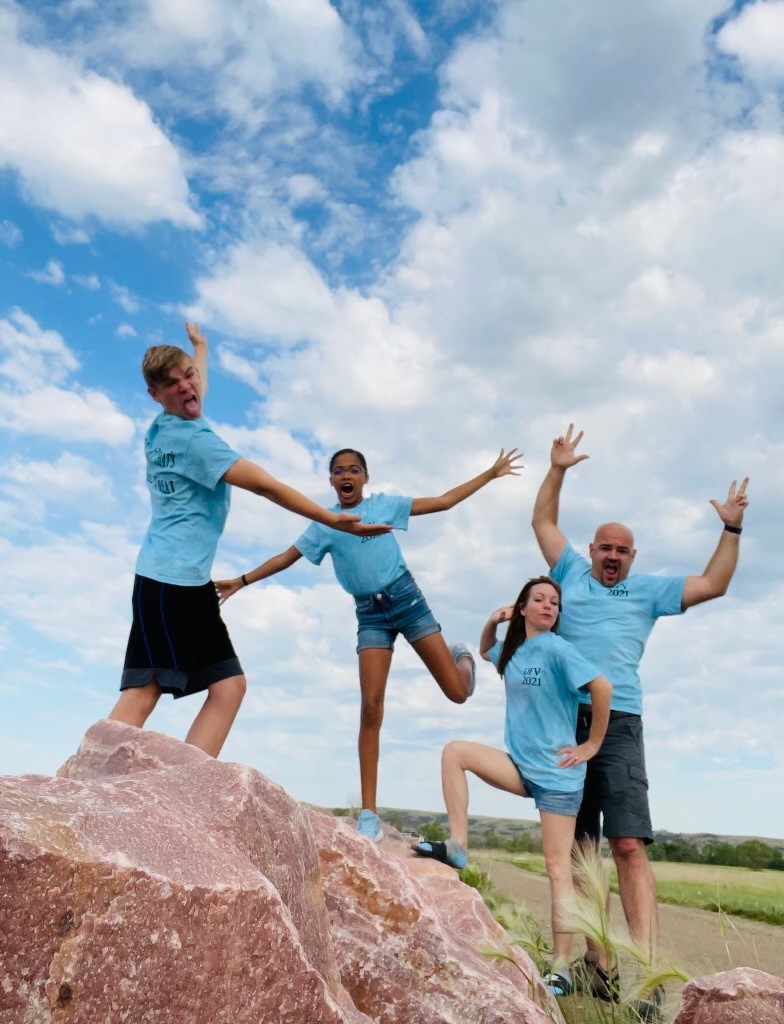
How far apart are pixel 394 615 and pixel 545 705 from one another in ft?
4.61

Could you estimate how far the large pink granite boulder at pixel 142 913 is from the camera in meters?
2.39

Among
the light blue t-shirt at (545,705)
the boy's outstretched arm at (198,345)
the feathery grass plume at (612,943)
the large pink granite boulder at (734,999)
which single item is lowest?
the large pink granite boulder at (734,999)

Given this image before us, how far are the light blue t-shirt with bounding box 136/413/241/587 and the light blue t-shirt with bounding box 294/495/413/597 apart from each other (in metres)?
1.57

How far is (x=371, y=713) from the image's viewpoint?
7293 mm

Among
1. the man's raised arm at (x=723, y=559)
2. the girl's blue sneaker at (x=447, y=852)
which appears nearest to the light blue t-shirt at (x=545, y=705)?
the girl's blue sneaker at (x=447, y=852)

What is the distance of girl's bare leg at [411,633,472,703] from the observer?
736 cm

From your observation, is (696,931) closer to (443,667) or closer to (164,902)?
(443,667)

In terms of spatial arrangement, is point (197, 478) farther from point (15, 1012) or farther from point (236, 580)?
point (15, 1012)

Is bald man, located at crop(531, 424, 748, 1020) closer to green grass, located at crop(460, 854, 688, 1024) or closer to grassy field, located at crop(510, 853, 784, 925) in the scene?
green grass, located at crop(460, 854, 688, 1024)

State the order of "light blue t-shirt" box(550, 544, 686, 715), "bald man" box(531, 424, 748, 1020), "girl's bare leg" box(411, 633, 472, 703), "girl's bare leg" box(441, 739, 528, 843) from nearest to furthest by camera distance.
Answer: "girl's bare leg" box(441, 739, 528, 843) < "bald man" box(531, 424, 748, 1020) < "light blue t-shirt" box(550, 544, 686, 715) < "girl's bare leg" box(411, 633, 472, 703)

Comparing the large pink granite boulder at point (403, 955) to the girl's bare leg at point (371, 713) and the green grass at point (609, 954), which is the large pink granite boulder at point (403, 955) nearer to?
the green grass at point (609, 954)

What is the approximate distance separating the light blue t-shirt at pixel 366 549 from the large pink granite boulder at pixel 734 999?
12.1 feet

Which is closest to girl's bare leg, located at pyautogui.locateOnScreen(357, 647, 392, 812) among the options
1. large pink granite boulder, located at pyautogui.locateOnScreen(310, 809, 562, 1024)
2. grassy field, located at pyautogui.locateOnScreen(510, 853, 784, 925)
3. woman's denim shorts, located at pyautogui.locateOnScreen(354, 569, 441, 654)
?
woman's denim shorts, located at pyautogui.locateOnScreen(354, 569, 441, 654)

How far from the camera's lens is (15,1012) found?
235 centimetres
